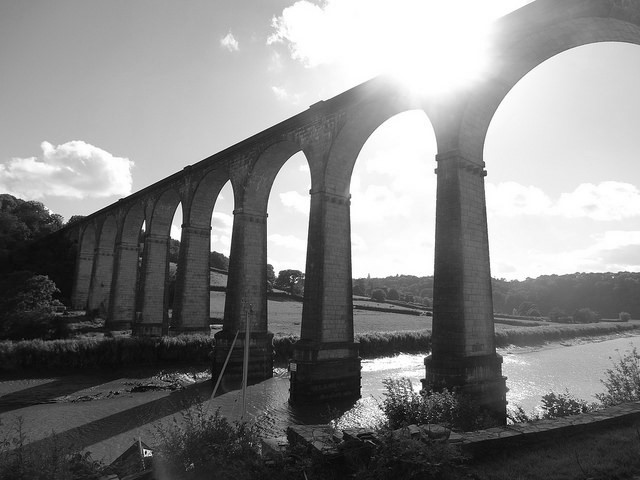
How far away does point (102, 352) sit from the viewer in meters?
20.8

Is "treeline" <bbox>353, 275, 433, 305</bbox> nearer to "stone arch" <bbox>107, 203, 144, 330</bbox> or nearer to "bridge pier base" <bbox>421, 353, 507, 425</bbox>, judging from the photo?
"stone arch" <bbox>107, 203, 144, 330</bbox>

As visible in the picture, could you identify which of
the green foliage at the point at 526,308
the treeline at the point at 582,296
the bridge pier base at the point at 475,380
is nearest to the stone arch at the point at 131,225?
the bridge pier base at the point at 475,380

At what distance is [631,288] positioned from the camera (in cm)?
7806

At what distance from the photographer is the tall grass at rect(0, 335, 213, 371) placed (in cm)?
1950

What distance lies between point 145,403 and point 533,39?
15.4m

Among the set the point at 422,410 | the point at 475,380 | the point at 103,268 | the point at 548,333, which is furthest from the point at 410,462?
the point at 548,333

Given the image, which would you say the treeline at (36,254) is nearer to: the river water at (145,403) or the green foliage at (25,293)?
the green foliage at (25,293)

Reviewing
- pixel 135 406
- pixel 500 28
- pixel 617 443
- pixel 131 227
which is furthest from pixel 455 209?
pixel 131 227

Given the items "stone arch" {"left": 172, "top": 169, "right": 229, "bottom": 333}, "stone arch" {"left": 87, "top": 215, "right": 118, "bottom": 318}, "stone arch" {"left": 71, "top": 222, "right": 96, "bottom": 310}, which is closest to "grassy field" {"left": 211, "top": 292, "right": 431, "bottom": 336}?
"stone arch" {"left": 87, "top": 215, "right": 118, "bottom": 318}

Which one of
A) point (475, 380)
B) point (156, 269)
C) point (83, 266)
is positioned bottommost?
point (475, 380)

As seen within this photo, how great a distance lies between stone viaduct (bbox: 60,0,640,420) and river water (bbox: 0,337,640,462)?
134 centimetres

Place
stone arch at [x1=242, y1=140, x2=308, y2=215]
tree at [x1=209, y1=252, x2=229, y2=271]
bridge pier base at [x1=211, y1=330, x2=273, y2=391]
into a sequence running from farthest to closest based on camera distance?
tree at [x1=209, y1=252, x2=229, y2=271] → stone arch at [x1=242, y1=140, x2=308, y2=215] → bridge pier base at [x1=211, y1=330, x2=273, y2=391]

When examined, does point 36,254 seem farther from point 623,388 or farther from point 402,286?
point 402,286

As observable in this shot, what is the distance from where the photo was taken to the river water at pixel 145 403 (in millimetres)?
11102
